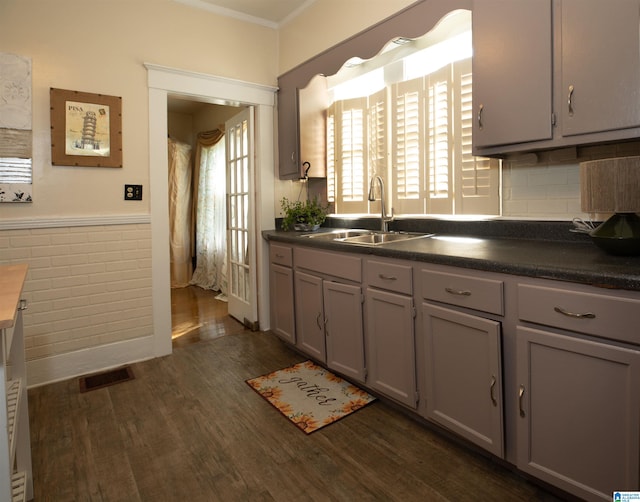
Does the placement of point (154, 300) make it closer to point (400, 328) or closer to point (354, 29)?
point (400, 328)

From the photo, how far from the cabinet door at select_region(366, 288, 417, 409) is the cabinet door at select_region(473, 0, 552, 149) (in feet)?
3.03

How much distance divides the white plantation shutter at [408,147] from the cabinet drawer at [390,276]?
0.81m

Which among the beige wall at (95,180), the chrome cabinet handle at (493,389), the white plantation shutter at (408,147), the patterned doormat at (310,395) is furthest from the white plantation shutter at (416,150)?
the patterned doormat at (310,395)

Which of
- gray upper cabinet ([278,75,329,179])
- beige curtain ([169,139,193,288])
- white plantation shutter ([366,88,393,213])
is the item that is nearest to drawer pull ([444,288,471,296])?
white plantation shutter ([366,88,393,213])

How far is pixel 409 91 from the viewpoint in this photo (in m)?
2.75

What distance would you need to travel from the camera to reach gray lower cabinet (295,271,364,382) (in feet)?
7.68

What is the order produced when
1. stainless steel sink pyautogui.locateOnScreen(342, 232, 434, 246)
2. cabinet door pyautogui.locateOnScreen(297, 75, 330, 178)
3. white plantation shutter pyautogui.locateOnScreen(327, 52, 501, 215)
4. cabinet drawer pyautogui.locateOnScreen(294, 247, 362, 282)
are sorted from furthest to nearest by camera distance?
cabinet door pyautogui.locateOnScreen(297, 75, 330, 178) < stainless steel sink pyautogui.locateOnScreen(342, 232, 434, 246) < white plantation shutter pyautogui.locateOnScreen(327, 52, 501, 215) < cabinet drawer pyautogui.locateOnScreen(294, 247, 362, 282)

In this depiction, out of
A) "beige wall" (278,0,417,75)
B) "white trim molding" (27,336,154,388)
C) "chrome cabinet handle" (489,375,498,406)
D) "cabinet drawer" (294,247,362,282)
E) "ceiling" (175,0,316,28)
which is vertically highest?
"ceiling" (175,0,316,28)

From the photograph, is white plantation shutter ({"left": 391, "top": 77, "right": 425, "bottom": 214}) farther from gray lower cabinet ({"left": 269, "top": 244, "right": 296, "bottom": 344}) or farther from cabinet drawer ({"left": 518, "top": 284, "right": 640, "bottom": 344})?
cabinet drawer ({"left": 518, "top": 284, "right": 640, "bottom": 344})

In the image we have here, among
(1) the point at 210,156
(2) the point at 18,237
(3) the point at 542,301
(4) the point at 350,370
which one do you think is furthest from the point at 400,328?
(1) the point at 210,156

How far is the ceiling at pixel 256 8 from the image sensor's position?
3.19m

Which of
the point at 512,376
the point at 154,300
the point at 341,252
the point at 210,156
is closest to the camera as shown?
the point at 512,376

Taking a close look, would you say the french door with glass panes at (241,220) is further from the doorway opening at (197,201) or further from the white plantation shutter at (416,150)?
the doorway opening at (197,201)

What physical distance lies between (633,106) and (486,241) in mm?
890
